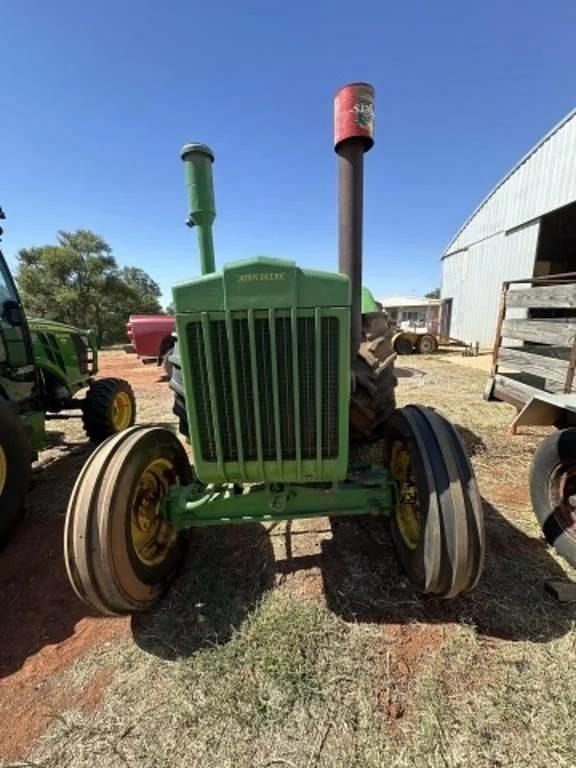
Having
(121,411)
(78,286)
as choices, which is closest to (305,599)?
(121,411)

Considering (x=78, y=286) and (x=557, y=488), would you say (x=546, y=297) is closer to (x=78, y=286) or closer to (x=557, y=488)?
(x=557, y=488)

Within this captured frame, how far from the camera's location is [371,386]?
2.92m

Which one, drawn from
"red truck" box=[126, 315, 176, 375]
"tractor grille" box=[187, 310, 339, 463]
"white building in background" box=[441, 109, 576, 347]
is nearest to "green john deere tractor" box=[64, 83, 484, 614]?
"tractor grille" box=[187, 310, 339, 463]

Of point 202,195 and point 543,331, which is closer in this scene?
point 202,195

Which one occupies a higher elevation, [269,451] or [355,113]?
[355,113]

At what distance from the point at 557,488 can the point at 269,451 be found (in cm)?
201

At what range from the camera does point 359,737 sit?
1.38m

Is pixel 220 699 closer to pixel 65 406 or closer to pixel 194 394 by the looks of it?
pixel 194 394

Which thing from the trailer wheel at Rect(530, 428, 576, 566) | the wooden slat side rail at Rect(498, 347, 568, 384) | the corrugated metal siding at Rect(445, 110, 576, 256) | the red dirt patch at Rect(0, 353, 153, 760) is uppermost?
the corrugated metal siding at Rect(445, 110, 576, 256)

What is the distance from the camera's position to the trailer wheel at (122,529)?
172 centimetres

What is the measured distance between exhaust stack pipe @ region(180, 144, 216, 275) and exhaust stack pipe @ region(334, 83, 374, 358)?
96 cm

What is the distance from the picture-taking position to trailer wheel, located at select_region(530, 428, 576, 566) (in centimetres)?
238

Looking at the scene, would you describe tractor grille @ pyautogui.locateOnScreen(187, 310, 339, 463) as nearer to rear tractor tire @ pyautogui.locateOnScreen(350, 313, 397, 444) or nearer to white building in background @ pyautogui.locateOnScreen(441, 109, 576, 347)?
rear tractor tire @ pyautogui.locateOnScreen(350, 313, 397, 444)

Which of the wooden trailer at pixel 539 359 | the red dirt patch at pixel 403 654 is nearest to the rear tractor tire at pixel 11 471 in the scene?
the red dirt patch at pixel 403 654
